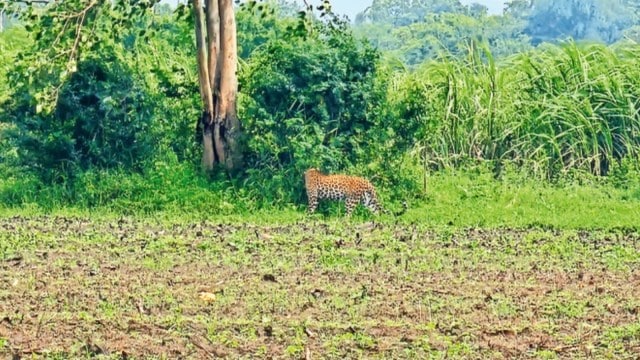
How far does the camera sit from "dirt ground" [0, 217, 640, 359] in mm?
7043

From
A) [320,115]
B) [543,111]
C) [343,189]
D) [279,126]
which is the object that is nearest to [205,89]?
[279,126]

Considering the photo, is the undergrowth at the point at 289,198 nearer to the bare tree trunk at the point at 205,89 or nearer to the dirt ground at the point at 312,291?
the bare tree trunk at the point at 205,89

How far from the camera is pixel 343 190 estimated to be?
43.0 feet

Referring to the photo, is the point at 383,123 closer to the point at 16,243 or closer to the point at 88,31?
the point at 88,31

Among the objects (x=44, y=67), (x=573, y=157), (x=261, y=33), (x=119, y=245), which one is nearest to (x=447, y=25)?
(x=261, y=33)

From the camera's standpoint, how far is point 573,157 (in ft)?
50.2

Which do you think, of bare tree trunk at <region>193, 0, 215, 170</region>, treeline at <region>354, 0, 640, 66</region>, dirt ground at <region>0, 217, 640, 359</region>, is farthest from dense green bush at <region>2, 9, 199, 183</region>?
treeline at <region>354, 0, 640, 66</region>

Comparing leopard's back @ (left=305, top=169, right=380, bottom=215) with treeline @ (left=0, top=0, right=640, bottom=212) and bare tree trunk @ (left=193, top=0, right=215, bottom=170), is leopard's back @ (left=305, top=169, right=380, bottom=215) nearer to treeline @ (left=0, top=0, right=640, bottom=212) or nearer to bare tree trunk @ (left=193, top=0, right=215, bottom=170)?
treeline @ (left=0, top=0, right=640, bottom=212)

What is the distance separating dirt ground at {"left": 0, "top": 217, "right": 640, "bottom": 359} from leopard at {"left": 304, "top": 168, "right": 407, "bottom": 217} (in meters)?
0.46

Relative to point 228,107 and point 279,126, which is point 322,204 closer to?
point 279,126

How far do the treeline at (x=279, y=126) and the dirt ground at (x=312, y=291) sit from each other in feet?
4.45

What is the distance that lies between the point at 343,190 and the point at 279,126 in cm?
128

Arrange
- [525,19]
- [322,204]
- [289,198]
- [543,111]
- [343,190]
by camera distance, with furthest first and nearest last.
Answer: [525,19] → [543,111] → [289,198] → [322,204] → [343,190]

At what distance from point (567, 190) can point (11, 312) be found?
7.98 meters
